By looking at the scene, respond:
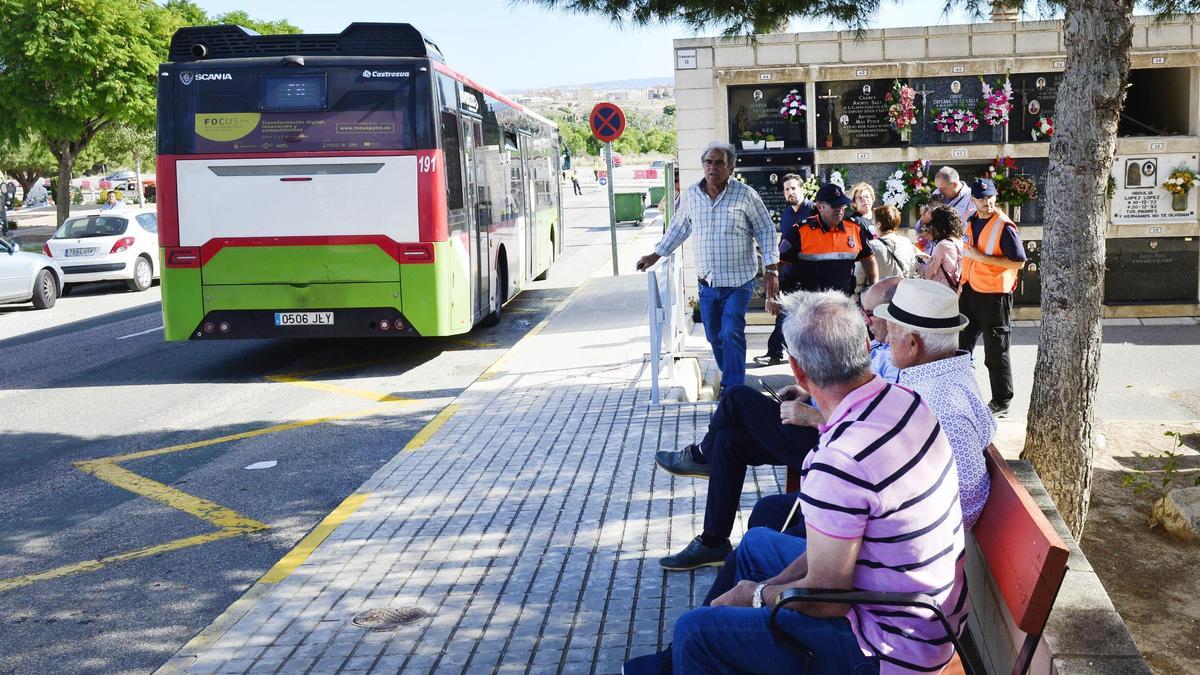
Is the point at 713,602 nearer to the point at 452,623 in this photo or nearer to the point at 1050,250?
the point at 452,623

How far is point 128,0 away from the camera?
33.4 metres

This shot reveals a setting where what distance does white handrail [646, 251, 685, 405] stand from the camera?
8.80 m

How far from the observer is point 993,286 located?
8625mm

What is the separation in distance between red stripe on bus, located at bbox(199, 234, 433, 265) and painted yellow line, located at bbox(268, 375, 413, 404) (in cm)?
135

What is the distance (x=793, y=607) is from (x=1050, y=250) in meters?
3.31

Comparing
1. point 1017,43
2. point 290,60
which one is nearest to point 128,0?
point 290,60

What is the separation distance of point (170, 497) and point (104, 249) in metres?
16.8

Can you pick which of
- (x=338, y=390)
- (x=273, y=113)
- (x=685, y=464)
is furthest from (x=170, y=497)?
(x=273, y=113)

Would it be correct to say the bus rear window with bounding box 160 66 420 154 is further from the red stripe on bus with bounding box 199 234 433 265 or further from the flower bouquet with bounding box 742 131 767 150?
the flower bouquet with bounding box 742 131 767 150

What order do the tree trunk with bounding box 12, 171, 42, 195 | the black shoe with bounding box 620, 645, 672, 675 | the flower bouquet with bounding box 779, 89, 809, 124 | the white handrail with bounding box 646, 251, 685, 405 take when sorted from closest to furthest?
the black shoe with bounding box 620, 645, 672, 675 → the white handrail with bounding box 646, 251, 685, 405 → the flower bouquet with bounding box 779, 89, 809, 124 → the tree trunk with bounding box 12, 171, 42, 195

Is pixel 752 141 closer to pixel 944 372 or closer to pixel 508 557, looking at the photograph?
pixel 508 557

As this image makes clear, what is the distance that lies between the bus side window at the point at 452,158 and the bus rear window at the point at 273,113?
2.06 ft

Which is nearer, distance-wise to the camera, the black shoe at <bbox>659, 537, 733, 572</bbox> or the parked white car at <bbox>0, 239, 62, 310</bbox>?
the black shoe at <bbox>659, 537, 733, 572</bbox>

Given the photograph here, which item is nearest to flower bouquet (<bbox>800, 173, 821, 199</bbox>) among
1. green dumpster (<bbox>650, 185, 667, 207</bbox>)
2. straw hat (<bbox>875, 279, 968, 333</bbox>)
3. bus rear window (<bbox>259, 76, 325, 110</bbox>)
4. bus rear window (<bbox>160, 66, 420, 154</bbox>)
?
bus rear window (<bbox>160, 66, 420, 154</bbox>)
